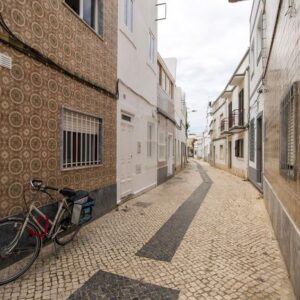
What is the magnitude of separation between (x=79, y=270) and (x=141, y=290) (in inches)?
35.6

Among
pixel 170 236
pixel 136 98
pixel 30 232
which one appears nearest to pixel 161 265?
pixel 170 236

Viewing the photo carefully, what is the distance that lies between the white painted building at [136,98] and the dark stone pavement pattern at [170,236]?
71.0 inches

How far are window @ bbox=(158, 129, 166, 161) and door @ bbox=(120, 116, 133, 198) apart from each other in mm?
3800

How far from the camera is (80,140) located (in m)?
4.85

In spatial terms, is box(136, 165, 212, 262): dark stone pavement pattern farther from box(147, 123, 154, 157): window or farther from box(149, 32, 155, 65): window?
box(149, 32, 155, 65): window

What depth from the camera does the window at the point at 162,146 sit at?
11.1 metres

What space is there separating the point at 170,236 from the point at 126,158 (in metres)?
3.23

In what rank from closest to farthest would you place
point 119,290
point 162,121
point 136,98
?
point 119,290 < point 136,98 < point 162,121

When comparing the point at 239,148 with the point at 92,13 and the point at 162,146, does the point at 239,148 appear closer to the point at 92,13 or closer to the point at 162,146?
the point at 162,146

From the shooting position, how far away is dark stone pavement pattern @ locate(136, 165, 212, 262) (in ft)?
11.6

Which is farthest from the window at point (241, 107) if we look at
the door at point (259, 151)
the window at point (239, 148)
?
the door at point (259, 151)

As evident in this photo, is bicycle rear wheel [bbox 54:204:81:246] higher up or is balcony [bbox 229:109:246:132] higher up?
balcony [bbox 229:109:246:132]

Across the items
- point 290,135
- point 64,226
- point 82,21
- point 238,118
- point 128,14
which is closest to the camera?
point 290,135

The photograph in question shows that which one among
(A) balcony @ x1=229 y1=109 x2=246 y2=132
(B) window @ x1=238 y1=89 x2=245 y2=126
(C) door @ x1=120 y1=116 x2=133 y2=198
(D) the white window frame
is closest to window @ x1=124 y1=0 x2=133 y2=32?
(D) the white window frame
